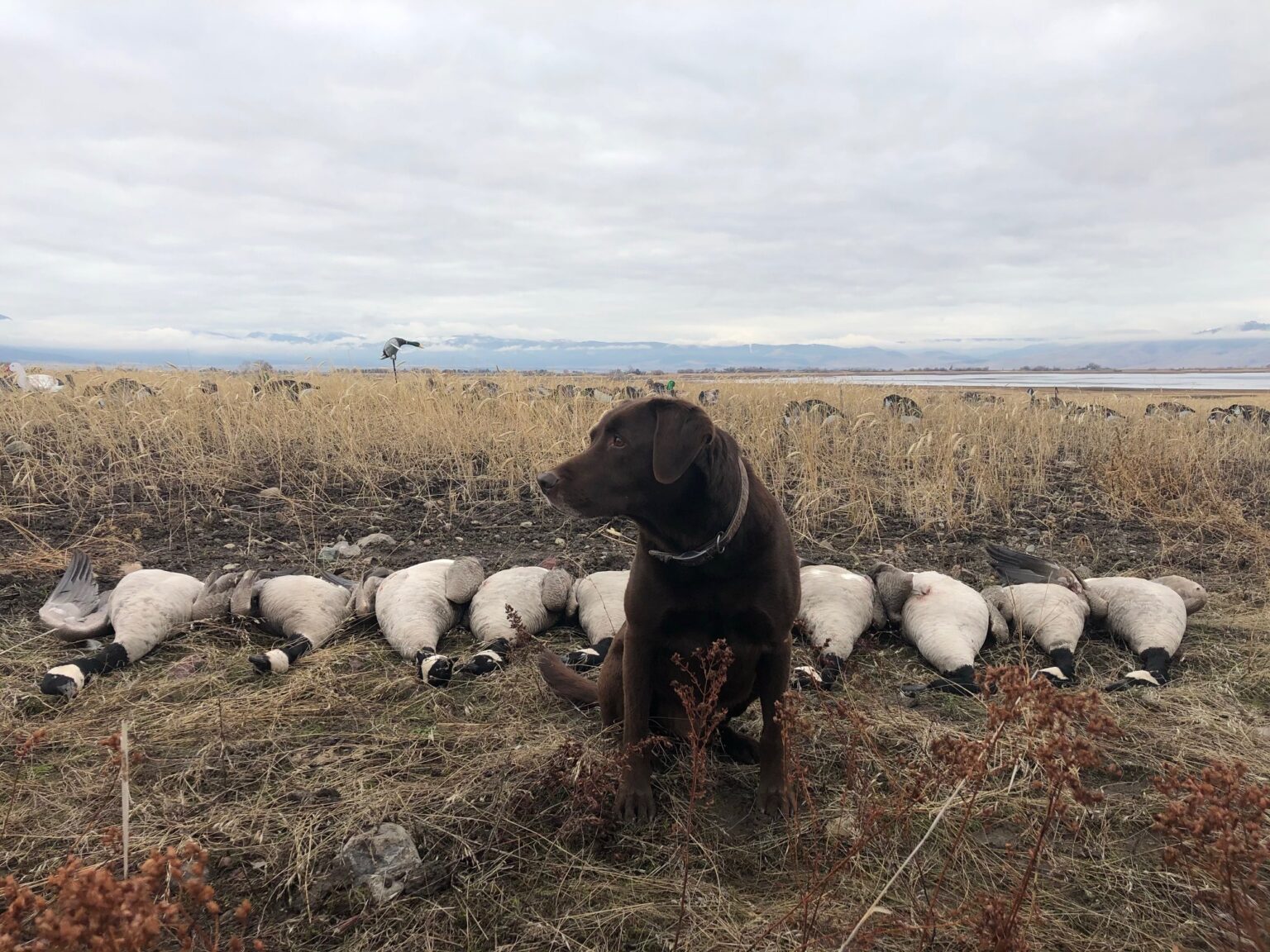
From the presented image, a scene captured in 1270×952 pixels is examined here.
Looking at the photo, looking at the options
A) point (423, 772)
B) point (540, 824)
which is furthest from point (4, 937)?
point (423, 772)

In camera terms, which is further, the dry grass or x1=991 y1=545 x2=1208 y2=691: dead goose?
x1=991 y1=545 x2=1208 y2=691: dead goose

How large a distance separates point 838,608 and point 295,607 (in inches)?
132

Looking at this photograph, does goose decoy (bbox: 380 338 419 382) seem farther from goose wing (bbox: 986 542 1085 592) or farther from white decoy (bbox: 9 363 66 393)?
goose wing (bbox: 986 542 1085 592)

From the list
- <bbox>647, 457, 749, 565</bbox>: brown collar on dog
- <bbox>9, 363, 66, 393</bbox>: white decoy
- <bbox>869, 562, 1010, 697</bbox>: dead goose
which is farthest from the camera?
<bbox>9, 363, 66, 393</bbox>: white decoy

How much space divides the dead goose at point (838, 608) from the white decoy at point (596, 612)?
1.15m

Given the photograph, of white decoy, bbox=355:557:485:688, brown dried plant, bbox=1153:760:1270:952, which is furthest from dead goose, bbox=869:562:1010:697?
white decoy, bbox=355:557:485:688

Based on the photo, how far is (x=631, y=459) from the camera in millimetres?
3135

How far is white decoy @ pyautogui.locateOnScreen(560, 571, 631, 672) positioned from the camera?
14.7 feet

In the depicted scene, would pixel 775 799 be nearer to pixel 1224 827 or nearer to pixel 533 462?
pixel 1224 827

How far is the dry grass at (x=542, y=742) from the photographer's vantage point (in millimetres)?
2373

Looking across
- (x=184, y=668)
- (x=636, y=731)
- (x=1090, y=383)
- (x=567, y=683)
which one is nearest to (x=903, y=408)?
(x=567, y=683)

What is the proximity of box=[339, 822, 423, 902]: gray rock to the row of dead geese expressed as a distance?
1.60m

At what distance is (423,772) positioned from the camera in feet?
10.5

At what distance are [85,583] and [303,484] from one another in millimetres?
2691
